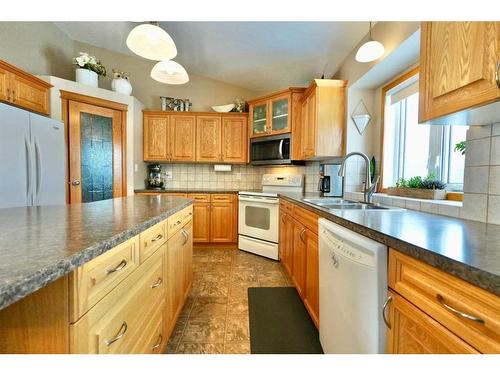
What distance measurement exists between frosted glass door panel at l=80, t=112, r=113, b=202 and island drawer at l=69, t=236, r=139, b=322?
2.74m

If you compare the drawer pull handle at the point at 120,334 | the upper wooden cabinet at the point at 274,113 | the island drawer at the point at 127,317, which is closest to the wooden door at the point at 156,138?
the upper wooden cabinet at the point at 274,113

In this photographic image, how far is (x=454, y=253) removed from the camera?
61cm

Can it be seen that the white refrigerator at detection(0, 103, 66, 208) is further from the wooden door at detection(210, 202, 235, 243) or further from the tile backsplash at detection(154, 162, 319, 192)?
the wooden door at detection(210, 202, 235, 243)

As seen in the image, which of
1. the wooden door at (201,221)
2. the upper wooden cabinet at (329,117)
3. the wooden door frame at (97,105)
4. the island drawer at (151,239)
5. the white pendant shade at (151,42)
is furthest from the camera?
the wooden door at (201,221)

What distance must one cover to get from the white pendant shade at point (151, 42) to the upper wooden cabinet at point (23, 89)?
1.52m

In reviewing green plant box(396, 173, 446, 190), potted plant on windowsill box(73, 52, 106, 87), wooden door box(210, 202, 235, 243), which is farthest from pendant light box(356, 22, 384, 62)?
potted plant on windowsill box(73, 52, 106, 87)

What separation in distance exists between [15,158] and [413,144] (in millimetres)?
3604

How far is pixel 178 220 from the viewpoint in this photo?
1594mm

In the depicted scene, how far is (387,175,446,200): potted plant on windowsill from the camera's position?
1560 millimetres

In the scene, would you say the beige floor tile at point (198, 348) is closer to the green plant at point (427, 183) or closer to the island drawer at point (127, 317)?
the island drawer at point (127, 317)

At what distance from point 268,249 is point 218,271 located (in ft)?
2.45

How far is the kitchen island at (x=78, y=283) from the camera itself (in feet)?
1.70
